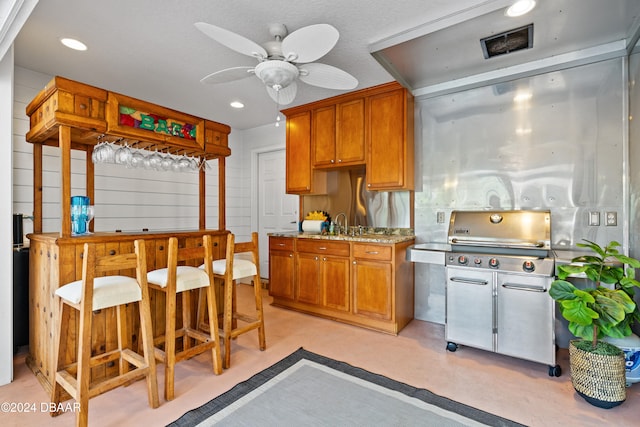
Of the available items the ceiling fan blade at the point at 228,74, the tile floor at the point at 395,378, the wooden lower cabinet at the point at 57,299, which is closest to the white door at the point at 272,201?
the tile floor at the point at 395,378

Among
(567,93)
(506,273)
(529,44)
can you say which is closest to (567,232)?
(506,273)

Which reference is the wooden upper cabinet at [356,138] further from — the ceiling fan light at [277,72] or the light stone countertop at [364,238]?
the ceiling fan light at [277,72]

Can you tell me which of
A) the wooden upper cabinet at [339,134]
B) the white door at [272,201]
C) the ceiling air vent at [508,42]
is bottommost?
the white door at [272,201]

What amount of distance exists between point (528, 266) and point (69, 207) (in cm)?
332

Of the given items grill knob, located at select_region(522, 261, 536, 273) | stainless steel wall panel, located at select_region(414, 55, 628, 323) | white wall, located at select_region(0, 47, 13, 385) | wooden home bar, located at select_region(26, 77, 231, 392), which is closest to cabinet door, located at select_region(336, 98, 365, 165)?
stainless steel wall panel, located at select_region(414, 55, 628, 323)

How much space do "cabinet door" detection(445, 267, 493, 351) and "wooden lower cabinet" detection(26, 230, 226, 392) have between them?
238 cm

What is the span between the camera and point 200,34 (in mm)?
2432

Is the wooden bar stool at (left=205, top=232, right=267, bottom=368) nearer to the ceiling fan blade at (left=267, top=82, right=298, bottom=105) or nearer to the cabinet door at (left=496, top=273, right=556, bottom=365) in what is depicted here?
the ceiling fan blade at (left=267, top=82, right=298, bottom=105)

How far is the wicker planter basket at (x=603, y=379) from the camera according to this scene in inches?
73.6

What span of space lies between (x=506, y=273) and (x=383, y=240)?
1.08m

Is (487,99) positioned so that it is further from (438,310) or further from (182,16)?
(182,16)

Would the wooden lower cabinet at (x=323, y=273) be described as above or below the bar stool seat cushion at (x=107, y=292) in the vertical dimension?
below

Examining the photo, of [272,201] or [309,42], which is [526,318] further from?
[272,201]

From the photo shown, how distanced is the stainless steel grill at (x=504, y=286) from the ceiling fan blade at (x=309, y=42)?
1948 millimetres
